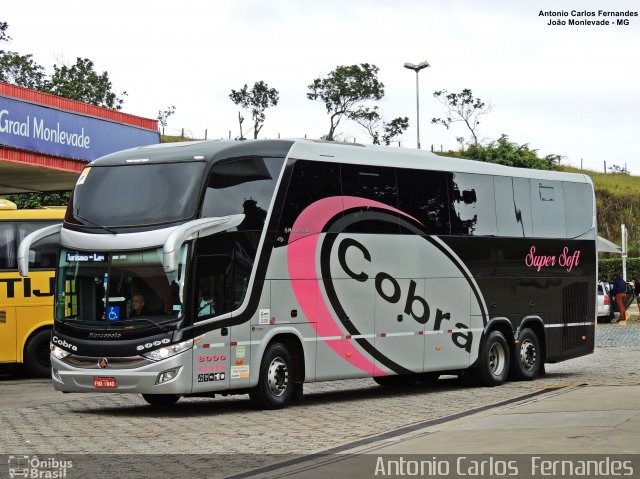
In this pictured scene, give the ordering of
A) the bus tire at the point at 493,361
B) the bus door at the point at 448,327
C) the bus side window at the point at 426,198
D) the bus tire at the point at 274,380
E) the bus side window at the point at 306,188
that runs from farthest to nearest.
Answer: the bus tire at the point at 493,361 → the bus door at the point at 448,327 → the bus side window at the point at 426,198 → the bus side window at the point at 306,188 → the bus tire at the point at 274,380

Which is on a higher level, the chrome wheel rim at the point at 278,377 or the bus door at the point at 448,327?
the bus door at the point at 448,327

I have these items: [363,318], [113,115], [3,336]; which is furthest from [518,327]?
[113,115]

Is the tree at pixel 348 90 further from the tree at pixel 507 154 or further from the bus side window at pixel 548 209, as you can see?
the bus side window at pixel 548 209

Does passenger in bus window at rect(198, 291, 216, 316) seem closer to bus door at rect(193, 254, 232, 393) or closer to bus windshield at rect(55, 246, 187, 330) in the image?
bus door at rect(193, 254, 232, 393)

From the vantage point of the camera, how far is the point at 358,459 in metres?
11.9

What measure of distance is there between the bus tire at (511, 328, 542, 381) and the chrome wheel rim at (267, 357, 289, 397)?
643 centimetres

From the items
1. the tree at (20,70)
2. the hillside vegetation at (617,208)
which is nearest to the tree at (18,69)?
the tree at (20,70)

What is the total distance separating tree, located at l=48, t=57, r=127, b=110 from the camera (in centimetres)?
8038

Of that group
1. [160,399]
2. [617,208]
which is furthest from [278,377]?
[617,208]

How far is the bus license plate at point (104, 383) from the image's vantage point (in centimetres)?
1681

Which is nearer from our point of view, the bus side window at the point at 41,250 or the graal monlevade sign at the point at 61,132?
the bus side window at the point at 41,250

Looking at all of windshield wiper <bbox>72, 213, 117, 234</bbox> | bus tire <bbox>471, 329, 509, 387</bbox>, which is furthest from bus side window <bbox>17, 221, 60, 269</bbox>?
bus tire <bbox>471, 329, 509, 387</bbox>

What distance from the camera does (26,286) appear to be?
24.7 meters

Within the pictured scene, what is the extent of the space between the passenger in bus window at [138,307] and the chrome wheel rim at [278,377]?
85.4 inches
